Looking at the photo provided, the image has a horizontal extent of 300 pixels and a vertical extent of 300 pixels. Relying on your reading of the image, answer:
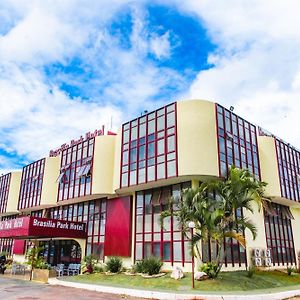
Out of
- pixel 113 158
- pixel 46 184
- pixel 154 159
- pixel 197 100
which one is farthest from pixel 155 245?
pixel 46 184

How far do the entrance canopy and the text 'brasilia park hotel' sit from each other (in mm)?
83

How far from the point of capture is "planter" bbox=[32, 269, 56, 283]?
2435 cm

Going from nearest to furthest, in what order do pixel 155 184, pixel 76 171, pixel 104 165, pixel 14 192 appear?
pixel 155 184
pixel 104 165
pixel 76 171
pixel 14 192

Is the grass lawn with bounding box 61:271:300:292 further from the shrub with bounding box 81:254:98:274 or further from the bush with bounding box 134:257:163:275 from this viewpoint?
the shrub with bounding box 81:254:98:274

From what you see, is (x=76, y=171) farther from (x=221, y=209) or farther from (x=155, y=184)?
(x=221, y=209)

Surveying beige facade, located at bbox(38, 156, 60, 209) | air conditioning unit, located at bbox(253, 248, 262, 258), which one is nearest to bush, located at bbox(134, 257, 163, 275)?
air conditioning unit, located at bbox(253, 248, 262, 258)

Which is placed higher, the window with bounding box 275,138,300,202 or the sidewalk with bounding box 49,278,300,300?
the window with bounding box 275,138,300,202

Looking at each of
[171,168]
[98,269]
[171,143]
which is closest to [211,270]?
[171,168]

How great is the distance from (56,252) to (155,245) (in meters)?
15.5

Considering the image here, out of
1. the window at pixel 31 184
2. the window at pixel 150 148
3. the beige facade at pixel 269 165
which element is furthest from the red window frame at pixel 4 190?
the beige facade at pixel 269 165

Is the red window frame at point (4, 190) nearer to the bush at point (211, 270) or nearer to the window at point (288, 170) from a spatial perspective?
the bush at point (211, 270)

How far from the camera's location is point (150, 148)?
26438 millimetres

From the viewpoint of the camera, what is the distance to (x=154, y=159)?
2569 cm

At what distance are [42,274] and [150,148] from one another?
41.4 ft
